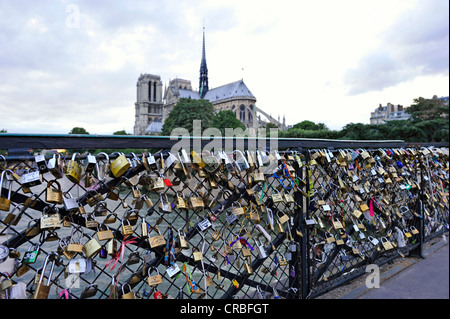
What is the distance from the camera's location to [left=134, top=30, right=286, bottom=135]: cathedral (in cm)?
6228

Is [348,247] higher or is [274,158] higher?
[274,158]

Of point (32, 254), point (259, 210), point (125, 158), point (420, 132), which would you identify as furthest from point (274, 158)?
point (420, 132)

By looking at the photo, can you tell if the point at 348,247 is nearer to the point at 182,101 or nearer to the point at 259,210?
the point at 259,210

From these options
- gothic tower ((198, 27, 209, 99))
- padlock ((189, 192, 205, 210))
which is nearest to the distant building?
gothic tower ((198, 27, 209, 99))

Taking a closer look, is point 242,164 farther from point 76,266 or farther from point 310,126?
point 310,126

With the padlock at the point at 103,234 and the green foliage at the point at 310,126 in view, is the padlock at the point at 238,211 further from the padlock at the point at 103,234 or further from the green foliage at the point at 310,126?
the green foliage at the point at 310,126

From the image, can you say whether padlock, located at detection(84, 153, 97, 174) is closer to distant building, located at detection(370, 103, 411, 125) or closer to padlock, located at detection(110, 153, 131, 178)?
padlock, located at detection(110, 153, 131, 178)

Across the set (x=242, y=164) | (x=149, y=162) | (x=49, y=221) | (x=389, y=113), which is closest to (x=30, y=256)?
(x=49, y=221)

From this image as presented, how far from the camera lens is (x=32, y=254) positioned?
4.34 ft

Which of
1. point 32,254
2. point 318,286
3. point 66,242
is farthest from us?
point 318,286

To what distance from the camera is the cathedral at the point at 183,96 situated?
204 ft

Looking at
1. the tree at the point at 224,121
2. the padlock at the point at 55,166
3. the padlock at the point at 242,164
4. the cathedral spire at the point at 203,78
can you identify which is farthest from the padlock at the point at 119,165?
the cathedral spire at the point at 203,78

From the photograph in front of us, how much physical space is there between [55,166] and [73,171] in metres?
0.08

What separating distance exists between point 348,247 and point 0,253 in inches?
108
